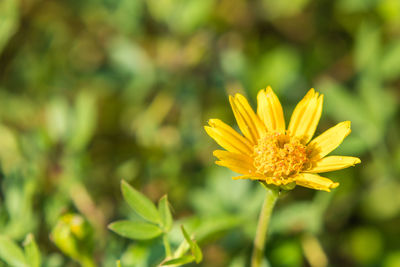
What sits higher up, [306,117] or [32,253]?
[306,117]

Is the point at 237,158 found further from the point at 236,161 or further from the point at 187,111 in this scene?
the point at 187,111

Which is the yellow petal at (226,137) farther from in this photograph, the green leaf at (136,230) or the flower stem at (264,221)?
the green leaf at (136,230)

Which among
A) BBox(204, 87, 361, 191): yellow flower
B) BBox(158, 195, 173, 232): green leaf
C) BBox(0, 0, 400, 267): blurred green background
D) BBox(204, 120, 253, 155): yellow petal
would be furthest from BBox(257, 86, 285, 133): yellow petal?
BBox(158, 195, 173, 232): green leaf

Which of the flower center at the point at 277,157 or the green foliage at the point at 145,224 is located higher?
the flower center at the point at 277,157

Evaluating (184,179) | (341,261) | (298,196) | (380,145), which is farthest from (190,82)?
(341,261)

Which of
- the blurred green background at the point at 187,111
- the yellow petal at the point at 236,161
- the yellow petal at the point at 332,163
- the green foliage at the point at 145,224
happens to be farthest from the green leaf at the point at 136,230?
the yellow petal at the point at 332,163

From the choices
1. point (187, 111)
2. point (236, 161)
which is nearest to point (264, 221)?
point (236, 161)

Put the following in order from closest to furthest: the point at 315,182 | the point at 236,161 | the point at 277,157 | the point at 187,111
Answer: the point at 315,182 < the point at 236,161 < the point at 277,157 < the point at 187,111

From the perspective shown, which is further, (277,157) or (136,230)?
(277,157)
